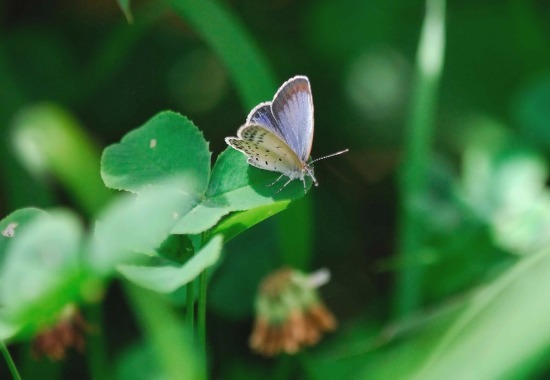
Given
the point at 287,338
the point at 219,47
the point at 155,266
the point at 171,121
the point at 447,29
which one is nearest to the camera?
the point at 155,266

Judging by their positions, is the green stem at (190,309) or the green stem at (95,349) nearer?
the green stem at (190,309)

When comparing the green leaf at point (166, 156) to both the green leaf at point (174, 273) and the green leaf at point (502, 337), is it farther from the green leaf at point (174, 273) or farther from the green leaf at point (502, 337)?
the green leaf at point (502, 337)

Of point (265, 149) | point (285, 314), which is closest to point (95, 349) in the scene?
point (285, 314)

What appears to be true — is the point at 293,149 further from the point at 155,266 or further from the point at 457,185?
the point at 457,185

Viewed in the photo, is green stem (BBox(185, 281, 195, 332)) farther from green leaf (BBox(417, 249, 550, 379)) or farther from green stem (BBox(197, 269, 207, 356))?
green leaf (BBox(417, 249, 550, 379))

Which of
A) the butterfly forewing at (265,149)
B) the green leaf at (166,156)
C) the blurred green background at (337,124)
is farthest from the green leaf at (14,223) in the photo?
the blurred green background at (337,124)

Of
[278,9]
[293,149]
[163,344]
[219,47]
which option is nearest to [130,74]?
[278,9]
